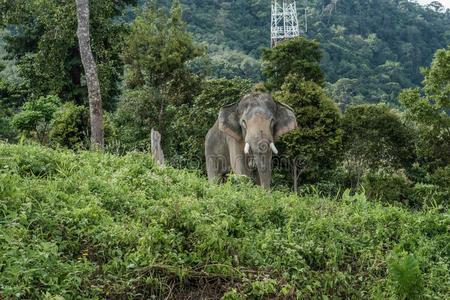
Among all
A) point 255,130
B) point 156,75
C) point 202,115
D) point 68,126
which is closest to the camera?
point 255,130

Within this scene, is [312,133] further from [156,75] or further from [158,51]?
[158,51]

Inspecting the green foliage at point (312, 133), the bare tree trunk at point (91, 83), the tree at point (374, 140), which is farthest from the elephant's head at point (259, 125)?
the tree at point (374, 140)

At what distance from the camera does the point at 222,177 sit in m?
11.9

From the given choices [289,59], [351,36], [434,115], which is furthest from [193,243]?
[351,36]

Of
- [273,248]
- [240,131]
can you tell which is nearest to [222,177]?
[240,131]

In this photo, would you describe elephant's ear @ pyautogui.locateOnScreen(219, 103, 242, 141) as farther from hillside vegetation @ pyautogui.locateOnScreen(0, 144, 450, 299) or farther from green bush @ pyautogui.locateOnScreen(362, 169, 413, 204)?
green bush @ pyautogui.locateOnScreen(362, 169, 413, 204)

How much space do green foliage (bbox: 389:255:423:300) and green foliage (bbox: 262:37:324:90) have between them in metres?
15.7

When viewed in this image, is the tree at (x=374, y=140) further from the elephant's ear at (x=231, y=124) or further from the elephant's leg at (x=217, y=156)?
the elephant's ear at (x=231, y=124)

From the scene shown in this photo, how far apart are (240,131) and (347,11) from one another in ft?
263

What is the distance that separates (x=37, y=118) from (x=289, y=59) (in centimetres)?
888

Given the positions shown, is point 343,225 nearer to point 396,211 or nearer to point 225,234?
point 396,211

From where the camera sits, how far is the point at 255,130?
390 inches

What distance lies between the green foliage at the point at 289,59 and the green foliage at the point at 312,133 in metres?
2.82

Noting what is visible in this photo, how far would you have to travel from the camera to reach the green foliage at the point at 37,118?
51.7 feet
